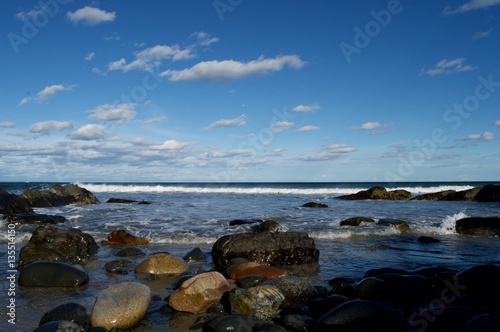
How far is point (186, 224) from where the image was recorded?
13.7 meters

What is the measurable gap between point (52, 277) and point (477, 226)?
12.5 m

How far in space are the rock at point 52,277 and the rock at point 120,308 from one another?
166 cm

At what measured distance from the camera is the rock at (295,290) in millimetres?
5262

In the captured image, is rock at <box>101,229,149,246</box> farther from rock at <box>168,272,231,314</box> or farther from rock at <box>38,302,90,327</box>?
rock at <box>38,302,90,327</box>

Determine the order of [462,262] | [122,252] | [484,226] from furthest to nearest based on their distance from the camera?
[484,226] < [122,252] < [462,262]

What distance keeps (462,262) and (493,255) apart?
54.9 inches

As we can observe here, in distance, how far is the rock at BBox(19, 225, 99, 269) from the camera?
7.95m

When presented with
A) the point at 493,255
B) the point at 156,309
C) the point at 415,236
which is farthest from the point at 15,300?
the point at 415,236

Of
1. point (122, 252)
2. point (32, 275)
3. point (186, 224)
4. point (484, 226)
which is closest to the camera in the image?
point (32, 275)

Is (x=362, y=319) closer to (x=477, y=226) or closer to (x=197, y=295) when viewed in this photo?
(x=197, y=295)

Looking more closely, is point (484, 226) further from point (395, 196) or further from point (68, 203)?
point (68, 203)

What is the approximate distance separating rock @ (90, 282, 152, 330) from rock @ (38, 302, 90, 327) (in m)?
0.09

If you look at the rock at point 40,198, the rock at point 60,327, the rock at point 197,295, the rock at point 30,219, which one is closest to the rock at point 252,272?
the rock at point 197,295

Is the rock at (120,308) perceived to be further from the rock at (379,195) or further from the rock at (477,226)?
the rock at (379,195)
